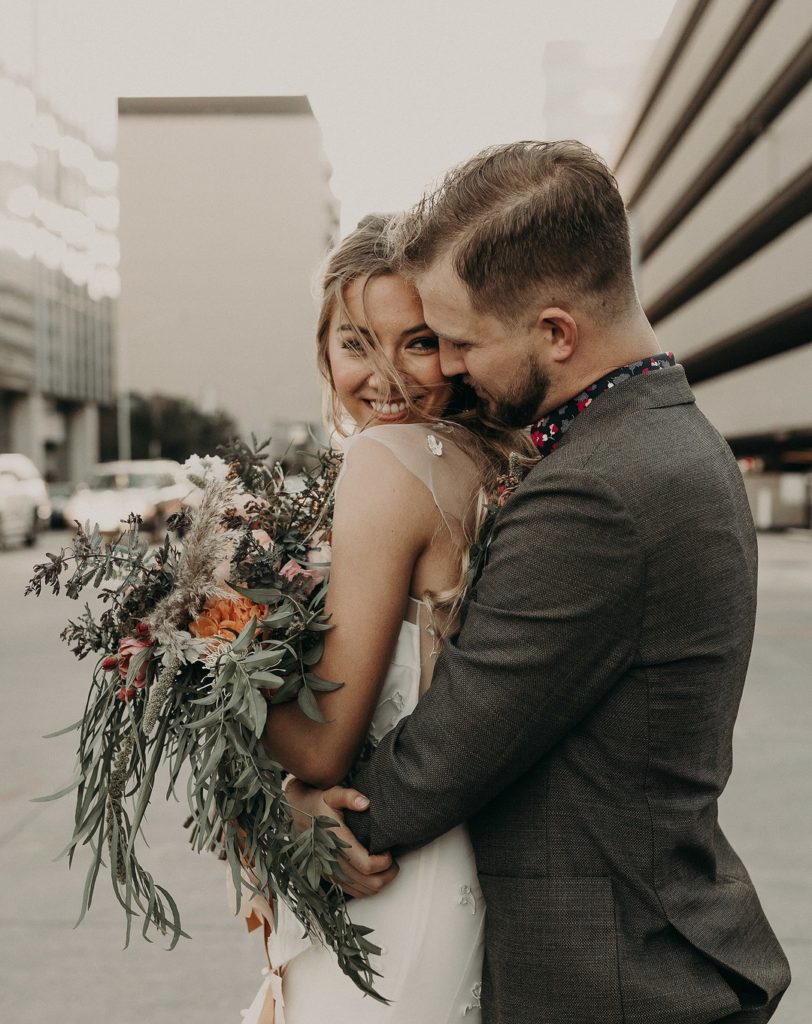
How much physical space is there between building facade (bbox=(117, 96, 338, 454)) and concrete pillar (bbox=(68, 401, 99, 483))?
872 centimetres

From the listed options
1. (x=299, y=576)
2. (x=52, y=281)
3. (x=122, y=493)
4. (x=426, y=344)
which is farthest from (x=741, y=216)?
(x=52, y=281)

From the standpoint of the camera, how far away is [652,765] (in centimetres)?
139

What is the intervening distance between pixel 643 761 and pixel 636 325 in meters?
0.60

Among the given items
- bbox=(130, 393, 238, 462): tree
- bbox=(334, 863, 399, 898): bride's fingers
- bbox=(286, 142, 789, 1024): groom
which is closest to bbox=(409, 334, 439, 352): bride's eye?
bbox=(286, 142, 789, 1024): groom

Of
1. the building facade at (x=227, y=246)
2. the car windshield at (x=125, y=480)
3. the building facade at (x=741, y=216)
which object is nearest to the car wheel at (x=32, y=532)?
the car windshield at (x=125, y=480)

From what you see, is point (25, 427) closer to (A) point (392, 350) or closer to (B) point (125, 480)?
(B) point (125, 480)

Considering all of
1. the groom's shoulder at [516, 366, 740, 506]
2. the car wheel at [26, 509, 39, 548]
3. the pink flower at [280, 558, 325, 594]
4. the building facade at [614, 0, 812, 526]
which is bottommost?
the car wheel at [26, 509, 39, 548]

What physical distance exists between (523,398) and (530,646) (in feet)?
1.23

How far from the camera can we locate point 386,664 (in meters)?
1.58

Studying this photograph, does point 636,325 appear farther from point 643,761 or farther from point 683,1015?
point 683,1015

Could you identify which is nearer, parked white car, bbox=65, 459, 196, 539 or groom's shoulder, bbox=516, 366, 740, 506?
groom's shoulder, bbox=516, 366, 740, 506

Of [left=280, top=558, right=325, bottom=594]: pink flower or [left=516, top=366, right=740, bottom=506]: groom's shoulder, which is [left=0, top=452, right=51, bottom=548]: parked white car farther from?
[left=516, top=366, right=740, bottom=506]: groom's shoulder

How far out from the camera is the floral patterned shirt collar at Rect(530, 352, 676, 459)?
1483 millimetres

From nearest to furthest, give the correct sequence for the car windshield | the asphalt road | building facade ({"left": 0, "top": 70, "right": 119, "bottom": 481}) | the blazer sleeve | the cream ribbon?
the blazer sleeve < the cream ribbon < the asphalt road < the car windshield < building facade ({"left": 0, "top": 70, "right": 119, "bottom": 481})
